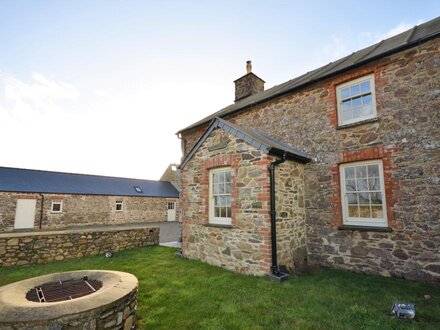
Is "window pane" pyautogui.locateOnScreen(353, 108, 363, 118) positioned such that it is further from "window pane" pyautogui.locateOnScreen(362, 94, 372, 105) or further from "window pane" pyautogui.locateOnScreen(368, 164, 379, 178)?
"window pane" pyautogui.locateOnScreen(368, 164, 379, 178)

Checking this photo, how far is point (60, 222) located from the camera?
65.4 ft

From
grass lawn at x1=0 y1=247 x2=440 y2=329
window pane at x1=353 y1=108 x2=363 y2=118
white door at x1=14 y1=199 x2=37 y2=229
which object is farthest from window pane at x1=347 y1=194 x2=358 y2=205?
white door at x1=14 y1=199 x2=37 y2=229

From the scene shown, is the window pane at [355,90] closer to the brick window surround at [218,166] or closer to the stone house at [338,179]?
the stone house at [338,179]

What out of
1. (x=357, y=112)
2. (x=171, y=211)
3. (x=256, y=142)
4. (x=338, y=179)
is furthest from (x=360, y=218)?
(x=171, y=211)

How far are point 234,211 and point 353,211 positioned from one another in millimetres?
3691

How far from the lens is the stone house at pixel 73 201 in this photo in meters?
18.3

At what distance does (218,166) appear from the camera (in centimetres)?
782

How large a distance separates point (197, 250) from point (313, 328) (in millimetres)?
5053

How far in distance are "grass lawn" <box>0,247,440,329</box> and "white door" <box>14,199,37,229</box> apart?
1415 centimetres

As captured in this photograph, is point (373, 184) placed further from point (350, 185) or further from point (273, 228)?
point (273, 228)

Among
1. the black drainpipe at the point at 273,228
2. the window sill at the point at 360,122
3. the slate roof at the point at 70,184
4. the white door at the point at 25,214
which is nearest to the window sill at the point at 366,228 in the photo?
the black drainpipe at the point at 273,228

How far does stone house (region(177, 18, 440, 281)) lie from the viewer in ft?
19.7

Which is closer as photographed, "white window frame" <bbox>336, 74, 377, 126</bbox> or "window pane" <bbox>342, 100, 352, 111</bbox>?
"white window frame" <bbox>336, 74, 377, 126</bbox>

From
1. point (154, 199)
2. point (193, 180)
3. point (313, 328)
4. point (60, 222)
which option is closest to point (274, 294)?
point (313, 328)
